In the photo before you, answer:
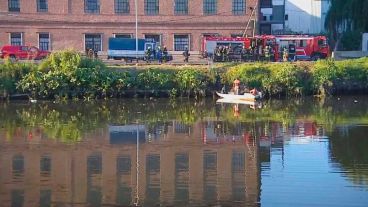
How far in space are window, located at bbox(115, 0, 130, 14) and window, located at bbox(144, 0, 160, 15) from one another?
1.57 meters

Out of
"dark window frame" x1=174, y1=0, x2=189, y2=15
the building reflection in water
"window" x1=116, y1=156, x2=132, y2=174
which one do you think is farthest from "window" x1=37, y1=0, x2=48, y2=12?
"window" x1=116, y1=156, x2=132, y2=174

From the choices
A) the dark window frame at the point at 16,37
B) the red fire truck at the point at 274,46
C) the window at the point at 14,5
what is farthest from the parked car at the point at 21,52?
the red fire truck at the point at 274,46

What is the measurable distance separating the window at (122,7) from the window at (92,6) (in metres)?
1.66

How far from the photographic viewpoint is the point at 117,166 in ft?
74.7

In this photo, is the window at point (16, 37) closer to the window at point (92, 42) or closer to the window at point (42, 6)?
the window at point (42, 6)

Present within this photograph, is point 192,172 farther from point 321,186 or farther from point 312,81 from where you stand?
point 312,81

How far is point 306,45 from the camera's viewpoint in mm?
54594

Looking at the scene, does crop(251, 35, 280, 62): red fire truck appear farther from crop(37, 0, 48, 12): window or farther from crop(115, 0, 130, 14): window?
crop(37, 0, 48, 12): window

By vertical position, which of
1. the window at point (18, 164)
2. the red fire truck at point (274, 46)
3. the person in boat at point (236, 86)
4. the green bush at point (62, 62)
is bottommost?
the window at point (18, 164)

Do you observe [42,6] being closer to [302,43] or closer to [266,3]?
[302,43]

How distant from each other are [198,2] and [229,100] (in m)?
19.9

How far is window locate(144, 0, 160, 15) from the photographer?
198 ft

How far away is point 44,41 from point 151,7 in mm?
9827

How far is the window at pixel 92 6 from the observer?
60469 mm
